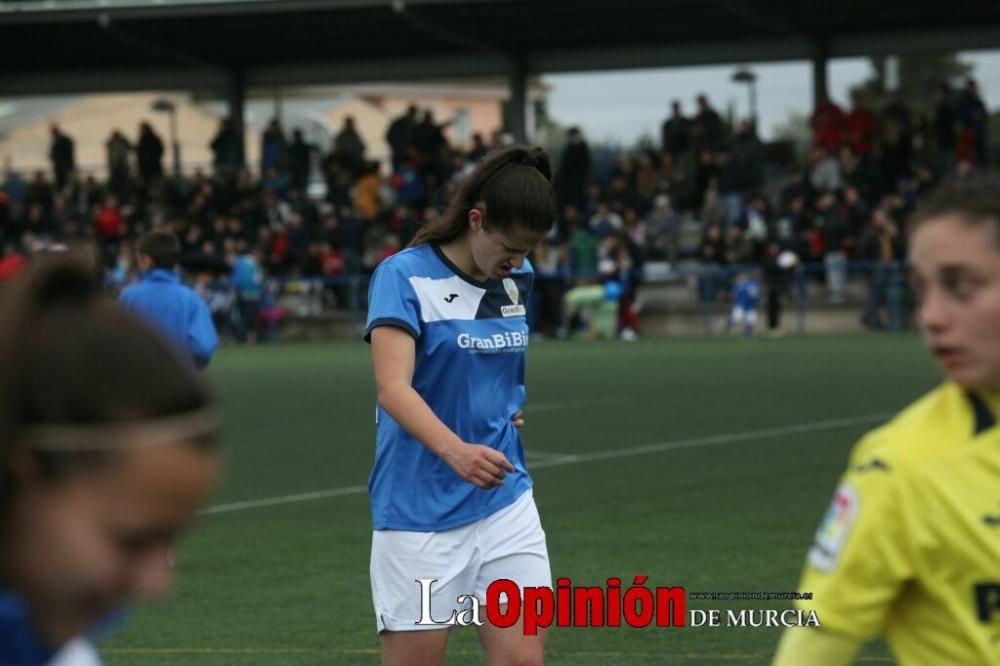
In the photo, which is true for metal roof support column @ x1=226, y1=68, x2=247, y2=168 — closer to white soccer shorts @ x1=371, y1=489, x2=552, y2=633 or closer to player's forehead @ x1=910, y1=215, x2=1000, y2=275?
white soccer shorts @ x1=371, y1=489, x2=552, y2=633

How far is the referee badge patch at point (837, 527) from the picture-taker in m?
2.66

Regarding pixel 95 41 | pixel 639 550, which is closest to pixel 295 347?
pixel 95 41

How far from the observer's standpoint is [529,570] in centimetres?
514

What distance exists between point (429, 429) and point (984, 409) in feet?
7.35

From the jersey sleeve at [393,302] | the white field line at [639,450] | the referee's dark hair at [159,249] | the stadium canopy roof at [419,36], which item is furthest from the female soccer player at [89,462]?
the stadium canopy roof at [419,36]

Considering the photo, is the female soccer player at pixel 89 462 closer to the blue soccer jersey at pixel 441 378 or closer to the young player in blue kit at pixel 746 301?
the blue soccer jersey at pixel 441 378

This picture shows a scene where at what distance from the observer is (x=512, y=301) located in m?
5.25

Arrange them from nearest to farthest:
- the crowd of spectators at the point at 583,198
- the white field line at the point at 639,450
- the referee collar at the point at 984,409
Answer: the referee collar at the point at 984,409 < the white field line at the point at 639,450 < the crowd of spectators at the point at 583,198

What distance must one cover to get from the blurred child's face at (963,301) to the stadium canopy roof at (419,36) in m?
32.7

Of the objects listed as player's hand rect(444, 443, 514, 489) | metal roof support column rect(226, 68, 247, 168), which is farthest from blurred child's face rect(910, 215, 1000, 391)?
metal roof support column rect(226, 68, 247, 168)

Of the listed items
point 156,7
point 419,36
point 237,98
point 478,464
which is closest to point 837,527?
point 478,464

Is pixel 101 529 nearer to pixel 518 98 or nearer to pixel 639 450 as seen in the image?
pixel 639 450

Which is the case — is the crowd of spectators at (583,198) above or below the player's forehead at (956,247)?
below

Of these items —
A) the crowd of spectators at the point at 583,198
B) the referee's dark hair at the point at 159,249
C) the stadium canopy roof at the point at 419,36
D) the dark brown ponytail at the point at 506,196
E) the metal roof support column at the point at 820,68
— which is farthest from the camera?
the metal roof support column at the point at 820,68
